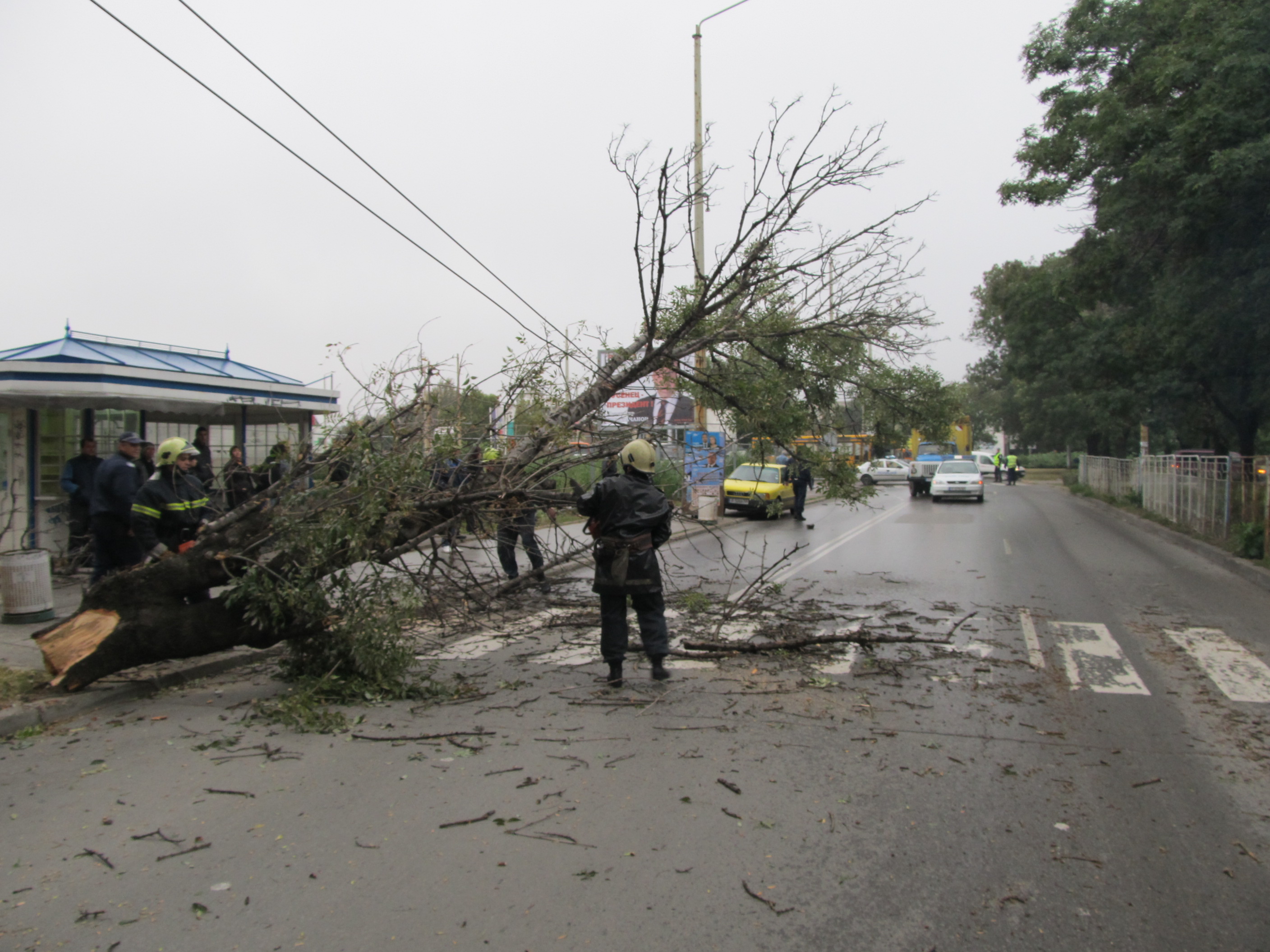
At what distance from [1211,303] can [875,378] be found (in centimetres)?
937

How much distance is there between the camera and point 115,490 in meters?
7.23

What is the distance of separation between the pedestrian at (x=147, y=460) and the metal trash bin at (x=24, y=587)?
Result: 1.18 metres

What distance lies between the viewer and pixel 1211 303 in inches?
609

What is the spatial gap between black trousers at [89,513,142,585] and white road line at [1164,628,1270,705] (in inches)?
339

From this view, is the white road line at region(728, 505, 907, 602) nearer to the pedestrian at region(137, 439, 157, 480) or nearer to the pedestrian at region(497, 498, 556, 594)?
the pedestrian at region(497, 498, 556, 594)

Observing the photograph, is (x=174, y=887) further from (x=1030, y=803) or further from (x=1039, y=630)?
(x=1039, y=630)

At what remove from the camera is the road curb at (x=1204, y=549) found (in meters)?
11.6

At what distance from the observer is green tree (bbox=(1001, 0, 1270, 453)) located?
13461 mm

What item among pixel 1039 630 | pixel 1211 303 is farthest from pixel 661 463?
pixel 1211 303

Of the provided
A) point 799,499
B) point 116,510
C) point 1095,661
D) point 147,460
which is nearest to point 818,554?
point 799,499

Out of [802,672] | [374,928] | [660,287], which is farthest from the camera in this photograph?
[660,287]

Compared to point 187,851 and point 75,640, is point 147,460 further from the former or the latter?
point 187,851

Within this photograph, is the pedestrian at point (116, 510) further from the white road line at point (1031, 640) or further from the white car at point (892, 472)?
the white car at point (892, 472)

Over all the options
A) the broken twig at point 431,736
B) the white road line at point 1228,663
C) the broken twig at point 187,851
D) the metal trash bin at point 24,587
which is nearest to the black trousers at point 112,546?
the metal trash bin at point 24,587
